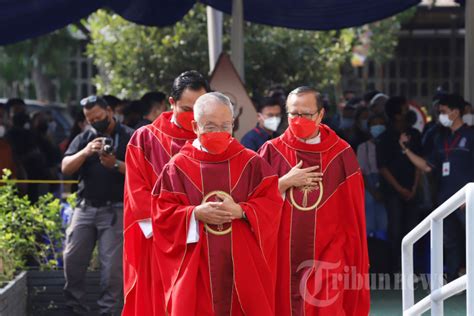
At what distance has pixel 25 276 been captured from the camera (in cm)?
1062

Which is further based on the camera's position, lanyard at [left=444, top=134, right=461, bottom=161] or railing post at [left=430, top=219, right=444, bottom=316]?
lanyard at [left=444, top=134, right=461, bottom=161]

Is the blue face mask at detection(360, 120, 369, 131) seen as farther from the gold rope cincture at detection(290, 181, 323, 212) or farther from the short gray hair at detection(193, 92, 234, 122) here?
the short gray hair at detection(193, 92, 234, 122)

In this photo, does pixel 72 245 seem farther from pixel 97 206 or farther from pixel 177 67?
pixel 177 67

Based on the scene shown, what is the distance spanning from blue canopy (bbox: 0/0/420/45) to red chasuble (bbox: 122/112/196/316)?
221 inches

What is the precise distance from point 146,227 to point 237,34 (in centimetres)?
558

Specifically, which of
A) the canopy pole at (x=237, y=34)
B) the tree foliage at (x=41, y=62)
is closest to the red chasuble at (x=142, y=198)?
the canopy pole at (x=237, y=34)

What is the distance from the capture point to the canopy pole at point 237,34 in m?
13.1

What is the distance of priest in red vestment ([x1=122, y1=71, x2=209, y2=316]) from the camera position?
25.8ft

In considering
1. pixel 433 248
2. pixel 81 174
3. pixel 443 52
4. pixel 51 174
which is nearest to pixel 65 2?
pixel 51 174

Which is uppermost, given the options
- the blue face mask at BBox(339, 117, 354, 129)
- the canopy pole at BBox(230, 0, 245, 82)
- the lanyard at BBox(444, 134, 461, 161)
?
the canopy pole at BBox(230, 0, 245, 82)

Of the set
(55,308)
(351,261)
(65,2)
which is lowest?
(55,308)

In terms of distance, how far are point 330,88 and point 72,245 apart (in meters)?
13.8

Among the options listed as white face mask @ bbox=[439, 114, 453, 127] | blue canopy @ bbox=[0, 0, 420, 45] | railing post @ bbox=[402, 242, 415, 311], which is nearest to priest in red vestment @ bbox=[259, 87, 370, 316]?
railing post @ bbox=[402, 242, 415, 311]

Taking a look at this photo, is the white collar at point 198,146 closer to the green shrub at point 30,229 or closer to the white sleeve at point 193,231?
the white sleeve at point 193,231
